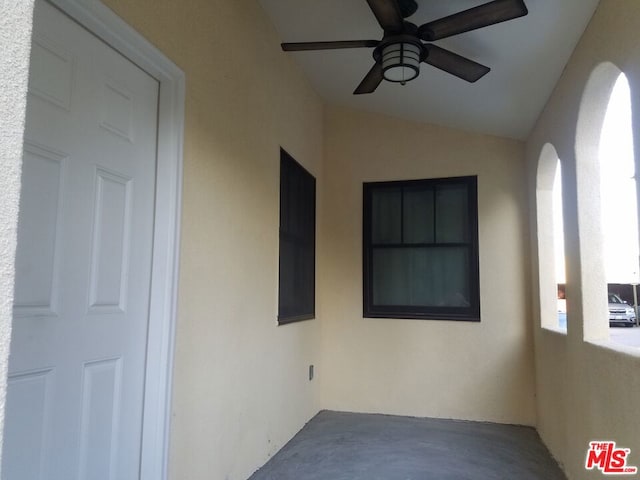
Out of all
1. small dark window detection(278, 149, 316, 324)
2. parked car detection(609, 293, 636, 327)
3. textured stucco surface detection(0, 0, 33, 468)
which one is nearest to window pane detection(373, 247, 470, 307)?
small dark window detection(278, 149, 316, 324)

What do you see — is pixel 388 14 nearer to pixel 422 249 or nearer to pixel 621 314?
pixel 422 249

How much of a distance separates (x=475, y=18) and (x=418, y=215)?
7.70ft

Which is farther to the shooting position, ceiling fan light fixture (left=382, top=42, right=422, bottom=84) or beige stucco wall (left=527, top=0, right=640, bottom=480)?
ceiling fan light fixture (left=382, top=42, right=422, bottom=84)

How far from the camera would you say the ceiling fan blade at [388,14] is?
2.15 metres

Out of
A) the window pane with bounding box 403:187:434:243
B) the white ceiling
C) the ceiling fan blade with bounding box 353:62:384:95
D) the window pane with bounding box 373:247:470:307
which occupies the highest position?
the white ceiling

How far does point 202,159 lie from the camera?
232 centimetres

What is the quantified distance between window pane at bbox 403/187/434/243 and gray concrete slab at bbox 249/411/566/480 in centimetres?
159

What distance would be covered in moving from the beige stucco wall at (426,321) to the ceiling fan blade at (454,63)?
1.64m

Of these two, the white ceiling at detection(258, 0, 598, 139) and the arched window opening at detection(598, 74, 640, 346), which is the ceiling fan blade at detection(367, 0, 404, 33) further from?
the arched window opening at detection(598, 74, 640, 346)

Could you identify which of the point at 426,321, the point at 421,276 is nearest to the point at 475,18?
the point at 421,276

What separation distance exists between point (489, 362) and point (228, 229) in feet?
8.76

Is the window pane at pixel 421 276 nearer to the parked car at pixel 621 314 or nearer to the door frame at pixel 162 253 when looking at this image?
the door frame at pixel 162 253

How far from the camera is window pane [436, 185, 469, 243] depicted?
427 cm

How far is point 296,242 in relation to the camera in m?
3.88
